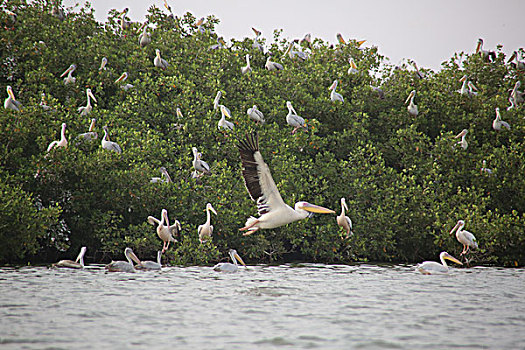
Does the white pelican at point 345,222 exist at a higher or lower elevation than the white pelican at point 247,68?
lower

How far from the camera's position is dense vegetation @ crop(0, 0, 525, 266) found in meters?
14.0

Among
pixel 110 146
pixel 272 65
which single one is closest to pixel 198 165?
pixel 110 146

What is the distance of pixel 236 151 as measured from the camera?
53.3ft

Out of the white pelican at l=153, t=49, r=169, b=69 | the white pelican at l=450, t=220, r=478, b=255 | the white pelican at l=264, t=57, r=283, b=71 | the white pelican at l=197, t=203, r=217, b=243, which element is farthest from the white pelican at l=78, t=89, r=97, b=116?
the white pelican at l=450, t=220, r=478, b=255

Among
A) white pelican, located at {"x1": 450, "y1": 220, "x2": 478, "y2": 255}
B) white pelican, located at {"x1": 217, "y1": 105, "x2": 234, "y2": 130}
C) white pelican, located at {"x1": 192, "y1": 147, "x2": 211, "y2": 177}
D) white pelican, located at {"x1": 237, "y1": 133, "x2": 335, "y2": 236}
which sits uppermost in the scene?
white pelican, located at {"x1": 217, "y1": 105, "x2": 234, "y2": 130}

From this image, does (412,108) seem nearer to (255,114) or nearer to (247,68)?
(255,114)

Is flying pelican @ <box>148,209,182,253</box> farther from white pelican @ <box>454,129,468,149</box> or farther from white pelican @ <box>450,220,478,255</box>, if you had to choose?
white pelican @ <box>454,129,468,149</box>

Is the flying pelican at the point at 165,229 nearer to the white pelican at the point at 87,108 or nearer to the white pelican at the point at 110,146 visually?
the white pelican at the point at 110,146

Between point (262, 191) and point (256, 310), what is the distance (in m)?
2.66

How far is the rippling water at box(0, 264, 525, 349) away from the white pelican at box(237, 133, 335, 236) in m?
1.25

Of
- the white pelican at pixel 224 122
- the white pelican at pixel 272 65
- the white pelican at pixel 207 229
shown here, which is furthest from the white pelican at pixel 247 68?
the white pelican at pixel 207 229

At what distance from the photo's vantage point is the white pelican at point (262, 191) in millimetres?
9484

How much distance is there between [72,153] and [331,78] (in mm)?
9112

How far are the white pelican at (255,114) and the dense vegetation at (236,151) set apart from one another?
37 cm
